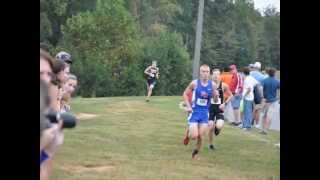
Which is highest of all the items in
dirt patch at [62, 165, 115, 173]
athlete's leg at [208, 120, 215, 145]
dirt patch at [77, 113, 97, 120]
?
dirt patch at [77, 113, 97, 120]

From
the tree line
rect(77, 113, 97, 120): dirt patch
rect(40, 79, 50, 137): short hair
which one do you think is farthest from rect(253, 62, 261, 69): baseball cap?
rect(40, 79, 50, 137): short hair

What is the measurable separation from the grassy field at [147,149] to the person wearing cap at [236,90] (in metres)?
0.37

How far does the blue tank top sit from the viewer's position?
7246mm

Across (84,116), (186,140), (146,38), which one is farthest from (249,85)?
(84,116)

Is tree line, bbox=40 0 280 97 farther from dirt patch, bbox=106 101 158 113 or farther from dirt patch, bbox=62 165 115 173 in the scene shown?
dirt patch, bbox=62 165 115 173

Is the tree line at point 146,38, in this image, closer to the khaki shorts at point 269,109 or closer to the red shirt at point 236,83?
the red shirt at point 236,83

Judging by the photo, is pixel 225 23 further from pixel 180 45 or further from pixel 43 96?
pixel 43 96

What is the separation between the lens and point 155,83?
35.3 feet

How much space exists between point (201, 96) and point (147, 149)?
47.4 inches

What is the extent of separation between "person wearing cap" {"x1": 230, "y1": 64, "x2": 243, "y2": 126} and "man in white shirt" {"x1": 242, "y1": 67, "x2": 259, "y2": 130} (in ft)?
0.49

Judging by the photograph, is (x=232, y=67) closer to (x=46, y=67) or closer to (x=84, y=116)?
(x=84, y=116)

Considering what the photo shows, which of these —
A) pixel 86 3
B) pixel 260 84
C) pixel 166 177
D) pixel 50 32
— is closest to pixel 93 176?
pixel 166 177

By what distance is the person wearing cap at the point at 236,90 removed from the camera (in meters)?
9.69

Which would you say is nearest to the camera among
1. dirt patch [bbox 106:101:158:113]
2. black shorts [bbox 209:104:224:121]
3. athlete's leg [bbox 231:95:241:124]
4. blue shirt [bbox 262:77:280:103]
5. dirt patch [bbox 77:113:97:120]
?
black shorts [bbox 209:104:224:121]
